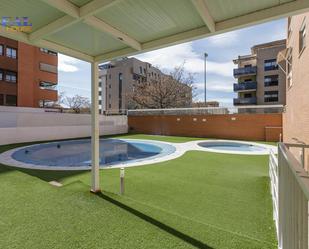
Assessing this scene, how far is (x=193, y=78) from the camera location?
2834 centimetres

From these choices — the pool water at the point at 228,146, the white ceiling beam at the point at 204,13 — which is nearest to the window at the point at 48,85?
the pool water at the point at 228,146

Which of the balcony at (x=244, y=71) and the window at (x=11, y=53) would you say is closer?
the window at (x=11, y=53)

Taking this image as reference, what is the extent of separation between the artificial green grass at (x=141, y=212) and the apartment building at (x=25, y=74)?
17.1m

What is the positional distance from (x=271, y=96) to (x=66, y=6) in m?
36.6

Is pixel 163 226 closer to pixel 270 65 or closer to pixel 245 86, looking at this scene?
pixel 245 86

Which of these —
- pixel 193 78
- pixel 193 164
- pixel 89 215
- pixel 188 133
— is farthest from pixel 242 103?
pixel 89 215

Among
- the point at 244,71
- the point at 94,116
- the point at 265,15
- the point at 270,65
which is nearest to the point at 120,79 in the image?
the point at 244,71

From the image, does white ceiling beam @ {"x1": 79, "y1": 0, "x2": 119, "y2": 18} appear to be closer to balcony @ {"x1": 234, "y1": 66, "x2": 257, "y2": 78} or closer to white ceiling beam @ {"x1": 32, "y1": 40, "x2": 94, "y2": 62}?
white ceiling beam @ {"x1": 32, "y1": 40, "x2": 94, "y2": 62}

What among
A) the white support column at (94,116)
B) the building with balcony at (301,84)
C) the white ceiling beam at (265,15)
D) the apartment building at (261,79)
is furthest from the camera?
the apartment building at (261,79)

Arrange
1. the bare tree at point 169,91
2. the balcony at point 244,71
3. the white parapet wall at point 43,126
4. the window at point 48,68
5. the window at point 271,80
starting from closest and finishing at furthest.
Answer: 1. the white parapet wall at point 43,126
2. the window at point 48,68
3. the bare tree at point 169,91
4. the window at point 271,80
5. the balcony at point 244,71

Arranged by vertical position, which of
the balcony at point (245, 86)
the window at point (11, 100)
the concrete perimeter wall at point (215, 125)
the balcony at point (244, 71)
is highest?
the balcony at point (244, 71)

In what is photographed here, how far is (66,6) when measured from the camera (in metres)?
2.45

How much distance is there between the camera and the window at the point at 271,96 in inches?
1280

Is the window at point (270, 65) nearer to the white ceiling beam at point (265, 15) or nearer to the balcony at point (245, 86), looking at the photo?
the balcony at point (245, 86)
